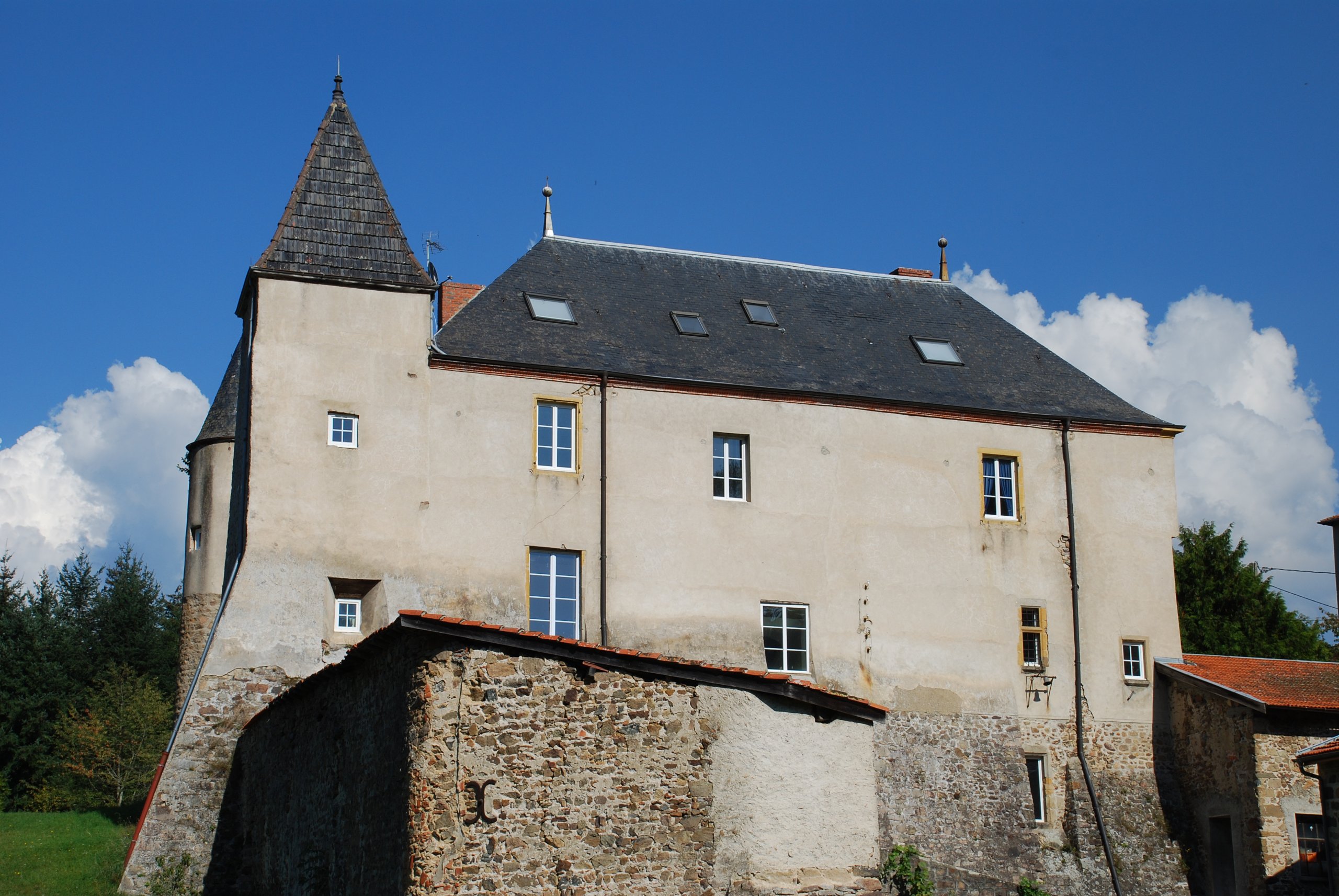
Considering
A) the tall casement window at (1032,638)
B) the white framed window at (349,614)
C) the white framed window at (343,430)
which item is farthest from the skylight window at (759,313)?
the white framed window at (349,614)

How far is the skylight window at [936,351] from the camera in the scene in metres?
25.6

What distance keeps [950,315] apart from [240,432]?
13.4 metres

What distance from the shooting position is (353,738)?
13992 millimetres

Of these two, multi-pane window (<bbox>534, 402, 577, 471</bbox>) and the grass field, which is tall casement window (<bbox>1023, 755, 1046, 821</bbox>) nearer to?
multi-pane window (<bbox>534, 402, 577, 471</bbox>)

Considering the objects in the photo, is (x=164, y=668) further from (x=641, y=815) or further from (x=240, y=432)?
(x=641, y=815)

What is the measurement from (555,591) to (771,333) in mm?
6529

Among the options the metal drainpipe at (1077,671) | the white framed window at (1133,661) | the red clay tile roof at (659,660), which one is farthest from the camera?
the white framed window at (1133,661)

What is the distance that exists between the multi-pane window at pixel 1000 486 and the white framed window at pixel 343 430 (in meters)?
10.5

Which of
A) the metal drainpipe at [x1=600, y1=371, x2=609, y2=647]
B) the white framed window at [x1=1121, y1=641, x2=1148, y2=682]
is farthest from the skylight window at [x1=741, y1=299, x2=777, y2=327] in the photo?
the white framed window at [x1=1121, y1=641, x2=1148, y2=682]

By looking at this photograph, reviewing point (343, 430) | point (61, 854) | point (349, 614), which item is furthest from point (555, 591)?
point (61, 854)

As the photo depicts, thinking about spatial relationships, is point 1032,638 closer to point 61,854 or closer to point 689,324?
point 689,324

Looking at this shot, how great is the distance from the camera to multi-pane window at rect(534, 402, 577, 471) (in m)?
22.1

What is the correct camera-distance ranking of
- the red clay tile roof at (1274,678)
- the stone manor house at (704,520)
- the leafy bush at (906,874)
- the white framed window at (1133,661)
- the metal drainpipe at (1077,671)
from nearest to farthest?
the leafy bush at (906,874), the stone manor house at (704,520), the red clay tile roof at (1274,678), the metal drainpipe at (1077,671), the white framed window at (1133,661)

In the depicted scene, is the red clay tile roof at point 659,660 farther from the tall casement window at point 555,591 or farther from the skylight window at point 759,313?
the skylight window at point 759,313
